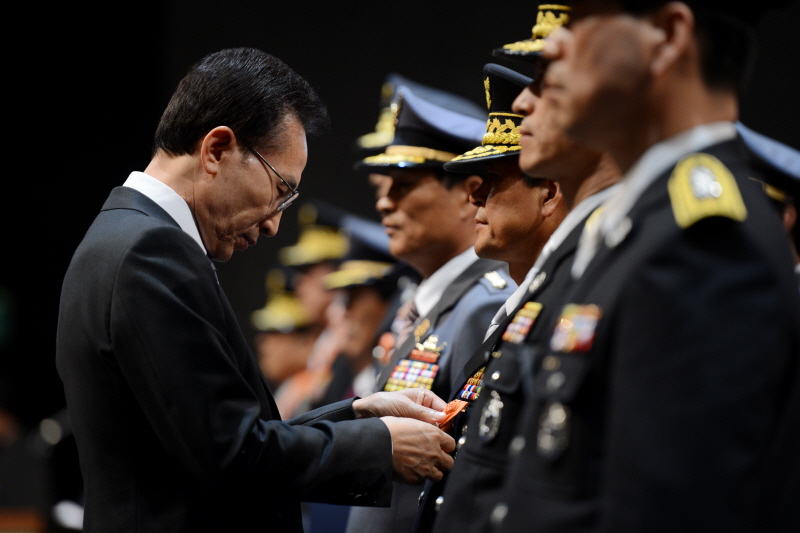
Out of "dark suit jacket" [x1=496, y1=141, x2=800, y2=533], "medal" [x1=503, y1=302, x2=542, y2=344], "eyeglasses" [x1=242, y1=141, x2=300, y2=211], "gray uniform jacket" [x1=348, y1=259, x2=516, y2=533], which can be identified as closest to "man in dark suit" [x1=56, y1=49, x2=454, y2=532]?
"eyeglasses" [x1=242, y1=141, x2=300, y2=211]

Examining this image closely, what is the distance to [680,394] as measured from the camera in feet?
3.06

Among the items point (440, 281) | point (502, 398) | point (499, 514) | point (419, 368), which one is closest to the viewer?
point (499, 514)

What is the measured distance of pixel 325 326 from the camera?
6906 mm

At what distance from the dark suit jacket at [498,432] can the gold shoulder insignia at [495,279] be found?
0.97 metres

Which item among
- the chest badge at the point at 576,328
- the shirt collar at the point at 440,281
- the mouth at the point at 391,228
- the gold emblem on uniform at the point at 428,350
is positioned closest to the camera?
the chest badge at the point at 576,328

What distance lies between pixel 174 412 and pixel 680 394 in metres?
0.98

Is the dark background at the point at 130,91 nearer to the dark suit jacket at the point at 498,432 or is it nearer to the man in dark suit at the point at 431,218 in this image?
the man in dark suit at the point at 431,218

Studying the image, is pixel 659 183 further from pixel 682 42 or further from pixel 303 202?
pixel 303 202

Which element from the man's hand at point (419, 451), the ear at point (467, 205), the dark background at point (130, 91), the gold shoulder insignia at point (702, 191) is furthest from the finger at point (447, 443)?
the dark background at point (130, 91)

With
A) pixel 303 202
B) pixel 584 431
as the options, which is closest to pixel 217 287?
pixel 584 431

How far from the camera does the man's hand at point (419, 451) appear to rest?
5.76 ft

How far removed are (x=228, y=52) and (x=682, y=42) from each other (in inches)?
47.3

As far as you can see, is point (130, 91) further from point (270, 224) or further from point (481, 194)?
point (481, 194)

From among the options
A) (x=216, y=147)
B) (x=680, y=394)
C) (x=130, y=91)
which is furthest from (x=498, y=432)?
(x=130, y=91)
